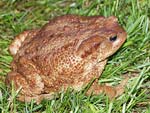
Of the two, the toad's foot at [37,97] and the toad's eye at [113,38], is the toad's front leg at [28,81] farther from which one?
the toad's eye at [113,38]

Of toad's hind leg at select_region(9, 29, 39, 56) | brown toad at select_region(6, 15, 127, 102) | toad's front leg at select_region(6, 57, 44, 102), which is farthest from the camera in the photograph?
toad's hind leg at select_region(9, 29, 39, 56)

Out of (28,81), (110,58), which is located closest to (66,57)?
(28,81)

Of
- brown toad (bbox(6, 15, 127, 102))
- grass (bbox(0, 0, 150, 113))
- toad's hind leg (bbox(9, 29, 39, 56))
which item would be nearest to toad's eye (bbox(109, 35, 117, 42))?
brown toad (bbox(6, 15, 127, 102))

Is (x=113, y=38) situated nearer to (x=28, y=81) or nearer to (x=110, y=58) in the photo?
(x=110, y=58)

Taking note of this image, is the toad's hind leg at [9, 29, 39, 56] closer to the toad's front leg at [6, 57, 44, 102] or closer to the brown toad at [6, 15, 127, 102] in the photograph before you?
the brown toad at [6, 15, 127, 102]

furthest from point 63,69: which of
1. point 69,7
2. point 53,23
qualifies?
point 69,7

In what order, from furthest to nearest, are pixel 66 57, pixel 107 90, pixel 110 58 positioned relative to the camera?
1. pixel 110 58
2. pixel 107 90
3. pixel 66 57
